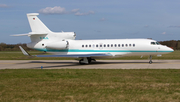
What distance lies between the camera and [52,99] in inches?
325

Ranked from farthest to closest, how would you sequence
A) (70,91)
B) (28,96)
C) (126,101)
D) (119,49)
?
(119,49) → (70,91) → (28,96) → (126,101)

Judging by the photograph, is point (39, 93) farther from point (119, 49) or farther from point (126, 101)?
point (119, 49)

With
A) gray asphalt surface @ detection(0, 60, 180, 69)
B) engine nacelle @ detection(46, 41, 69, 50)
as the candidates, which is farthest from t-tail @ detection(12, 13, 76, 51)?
gray asphalt surface @ detection(0, 60, 180, 69)

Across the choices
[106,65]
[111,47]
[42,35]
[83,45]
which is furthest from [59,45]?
[106,65]

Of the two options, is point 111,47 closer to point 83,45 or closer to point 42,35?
point 83,45

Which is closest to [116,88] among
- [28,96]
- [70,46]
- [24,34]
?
[28,96]

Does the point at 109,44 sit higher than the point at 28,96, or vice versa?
the point at 109,44

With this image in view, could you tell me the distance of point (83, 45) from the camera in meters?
26.3

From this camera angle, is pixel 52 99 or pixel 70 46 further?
pixel 70 46

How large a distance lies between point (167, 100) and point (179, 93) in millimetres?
1430

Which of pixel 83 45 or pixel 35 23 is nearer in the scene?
pixel 83 45

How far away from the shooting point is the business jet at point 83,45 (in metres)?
24.6

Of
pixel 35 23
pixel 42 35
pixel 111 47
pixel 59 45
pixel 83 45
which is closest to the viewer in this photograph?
pixel 111 47

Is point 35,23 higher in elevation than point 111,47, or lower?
higher
